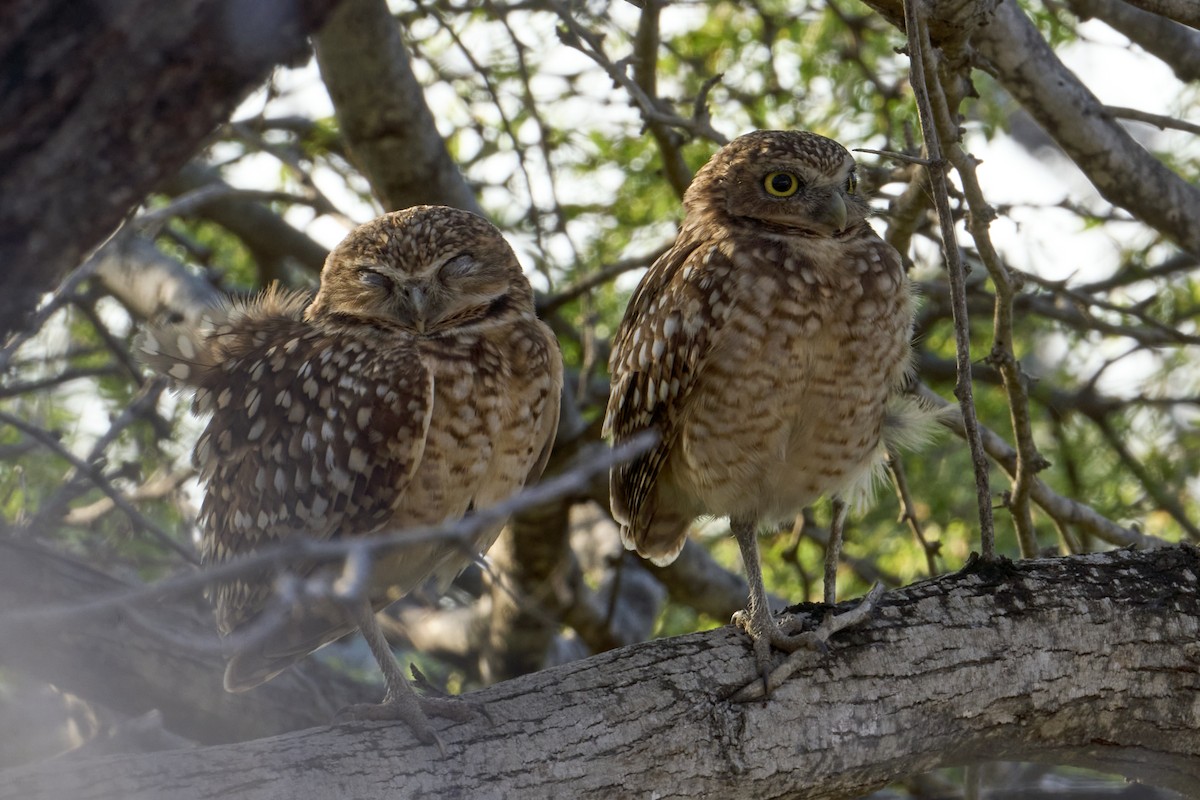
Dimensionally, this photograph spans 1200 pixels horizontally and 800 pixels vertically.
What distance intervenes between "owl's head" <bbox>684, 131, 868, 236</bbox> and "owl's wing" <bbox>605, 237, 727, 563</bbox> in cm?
19

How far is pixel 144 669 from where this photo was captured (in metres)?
3.87

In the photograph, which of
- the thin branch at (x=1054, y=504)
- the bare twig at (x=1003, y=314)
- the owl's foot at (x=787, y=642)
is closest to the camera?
the owl's foot at (x=787, y=642)

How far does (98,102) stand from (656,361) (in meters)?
1.98

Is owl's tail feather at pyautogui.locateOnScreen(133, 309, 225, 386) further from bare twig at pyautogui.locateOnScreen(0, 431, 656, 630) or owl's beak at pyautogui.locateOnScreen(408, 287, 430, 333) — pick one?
bare twig at pyautogui.locateOnScreen(0, 431, 656, 630)

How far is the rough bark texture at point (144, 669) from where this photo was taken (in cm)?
351

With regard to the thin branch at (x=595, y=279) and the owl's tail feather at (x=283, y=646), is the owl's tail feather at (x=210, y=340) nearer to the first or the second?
the owl's tail feather at (x=283, y=646)

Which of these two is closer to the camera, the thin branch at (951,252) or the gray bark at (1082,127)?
the thin branch at (951,252)

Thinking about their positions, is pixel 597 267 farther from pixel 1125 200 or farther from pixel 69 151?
pixel 69 151

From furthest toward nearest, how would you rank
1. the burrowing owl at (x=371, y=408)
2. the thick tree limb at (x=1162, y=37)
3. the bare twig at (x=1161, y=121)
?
the thick tree limb at (x=1162, y=37) < the bare twig at (x=1161, y=121) < the burrowing owl at (x=371, y=408)

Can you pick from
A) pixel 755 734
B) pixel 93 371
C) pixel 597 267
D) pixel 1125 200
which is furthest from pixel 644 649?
pixel 597 267

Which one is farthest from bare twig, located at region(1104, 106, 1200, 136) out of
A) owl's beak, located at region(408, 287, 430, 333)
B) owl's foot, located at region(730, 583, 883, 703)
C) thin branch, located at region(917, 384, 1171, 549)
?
owl's beak, located at region(408, 287, 430, 333)

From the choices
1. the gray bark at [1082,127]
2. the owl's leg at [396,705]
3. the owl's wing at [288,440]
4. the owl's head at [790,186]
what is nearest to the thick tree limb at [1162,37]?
the gray bark at [1082,127]

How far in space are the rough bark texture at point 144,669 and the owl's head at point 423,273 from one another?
103 cm

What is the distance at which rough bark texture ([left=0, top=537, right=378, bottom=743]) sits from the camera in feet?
11.5
